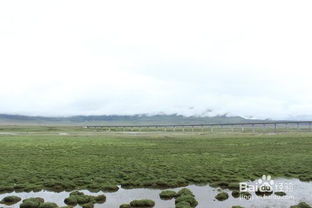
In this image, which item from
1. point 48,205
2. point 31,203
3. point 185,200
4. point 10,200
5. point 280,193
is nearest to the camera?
point 48,205

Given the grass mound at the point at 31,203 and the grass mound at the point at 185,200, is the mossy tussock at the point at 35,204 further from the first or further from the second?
the grass mound at the point at 185,200

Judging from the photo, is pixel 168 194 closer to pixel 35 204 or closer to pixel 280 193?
pixel 280 193

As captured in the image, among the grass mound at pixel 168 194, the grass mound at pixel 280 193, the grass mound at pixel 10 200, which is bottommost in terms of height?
the grass mound at pixel 10 200

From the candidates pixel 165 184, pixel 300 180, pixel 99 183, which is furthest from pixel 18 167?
pixel 300 180

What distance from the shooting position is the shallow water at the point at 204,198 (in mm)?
26391

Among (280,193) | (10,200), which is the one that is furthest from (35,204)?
(280,193)

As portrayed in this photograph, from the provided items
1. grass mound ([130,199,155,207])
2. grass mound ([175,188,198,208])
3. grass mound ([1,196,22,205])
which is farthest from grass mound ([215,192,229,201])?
grass mound ([1,196,22,205])

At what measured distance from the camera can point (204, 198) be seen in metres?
28.5

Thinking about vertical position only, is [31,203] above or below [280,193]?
below

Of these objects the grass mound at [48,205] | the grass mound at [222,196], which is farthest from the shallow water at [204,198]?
the grass mound at [48,205]

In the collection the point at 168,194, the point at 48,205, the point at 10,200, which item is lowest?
the point at 10,200

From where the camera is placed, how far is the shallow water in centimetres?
2639

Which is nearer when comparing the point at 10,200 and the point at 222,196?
the point at 10,200

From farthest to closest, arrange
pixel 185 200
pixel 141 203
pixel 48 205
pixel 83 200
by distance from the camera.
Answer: pixel 83 200, pixel 185 200, pixel 141 203, pixel 48 205
